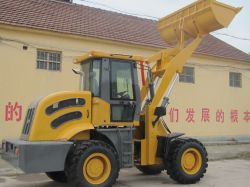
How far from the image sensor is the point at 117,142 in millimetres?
8570

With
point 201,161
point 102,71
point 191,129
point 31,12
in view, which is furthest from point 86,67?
point 191,129

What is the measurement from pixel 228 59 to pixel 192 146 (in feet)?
45.1

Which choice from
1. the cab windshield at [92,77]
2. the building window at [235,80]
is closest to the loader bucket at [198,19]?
the cab windshield at [92,77]

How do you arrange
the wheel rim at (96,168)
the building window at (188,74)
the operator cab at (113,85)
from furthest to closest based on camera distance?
the building window at (188,74), the operator cab at (113,85), the wheel rim at (96,168)

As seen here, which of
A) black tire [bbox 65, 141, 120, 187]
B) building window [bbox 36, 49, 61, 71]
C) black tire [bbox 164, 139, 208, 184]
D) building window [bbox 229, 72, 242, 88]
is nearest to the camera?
black tire [bbox 65, 141, 120, 187]

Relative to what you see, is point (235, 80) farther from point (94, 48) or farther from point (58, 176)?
point (58, 176)

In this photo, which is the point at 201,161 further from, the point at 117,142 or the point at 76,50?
the point at 76,50

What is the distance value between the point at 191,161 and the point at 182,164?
319 mm

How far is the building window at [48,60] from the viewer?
53.4 feet

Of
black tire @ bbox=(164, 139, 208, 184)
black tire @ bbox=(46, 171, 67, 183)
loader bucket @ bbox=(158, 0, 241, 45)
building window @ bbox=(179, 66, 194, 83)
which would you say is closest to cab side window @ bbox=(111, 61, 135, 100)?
black tire @ bbox=(164, 139, 208, 184)

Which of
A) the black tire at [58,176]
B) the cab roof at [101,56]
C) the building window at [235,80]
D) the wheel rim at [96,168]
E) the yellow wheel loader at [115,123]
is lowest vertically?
the black tire at [58,176]

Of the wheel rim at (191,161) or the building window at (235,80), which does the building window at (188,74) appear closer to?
the building window at (235,80)

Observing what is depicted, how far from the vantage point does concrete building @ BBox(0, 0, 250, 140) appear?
15570 mm

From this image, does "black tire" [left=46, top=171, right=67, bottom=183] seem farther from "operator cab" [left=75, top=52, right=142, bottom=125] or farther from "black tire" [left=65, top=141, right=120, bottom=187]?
"operator cab" [left=75, top=52, right=142, bottom=125]
